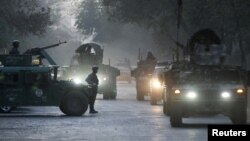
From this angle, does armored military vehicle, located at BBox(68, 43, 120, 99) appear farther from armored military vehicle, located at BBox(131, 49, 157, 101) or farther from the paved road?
the paved road

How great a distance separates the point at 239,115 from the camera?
23156 mm

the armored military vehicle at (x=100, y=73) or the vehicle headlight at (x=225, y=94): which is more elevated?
the armored military vehicle at (x=100, y=73)

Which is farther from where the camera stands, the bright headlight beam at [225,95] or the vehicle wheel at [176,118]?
the vehicle wheel at [176,118]

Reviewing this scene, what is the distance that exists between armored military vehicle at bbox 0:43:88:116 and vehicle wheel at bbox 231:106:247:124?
7274 millimetres

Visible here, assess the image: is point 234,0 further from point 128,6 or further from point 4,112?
point 128,6

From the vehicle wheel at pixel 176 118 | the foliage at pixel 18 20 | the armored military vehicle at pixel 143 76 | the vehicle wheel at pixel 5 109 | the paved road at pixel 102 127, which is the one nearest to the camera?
the paved road at pixel 102 127

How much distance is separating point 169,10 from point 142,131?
30.0 m

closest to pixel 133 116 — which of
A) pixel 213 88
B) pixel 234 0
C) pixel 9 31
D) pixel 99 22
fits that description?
pixel 213 88

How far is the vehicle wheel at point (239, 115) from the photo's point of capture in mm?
23062

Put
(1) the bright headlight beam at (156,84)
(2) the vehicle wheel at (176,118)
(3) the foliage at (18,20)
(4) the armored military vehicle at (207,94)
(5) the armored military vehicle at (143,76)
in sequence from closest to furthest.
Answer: (4) the armored military vehicle at (207,94)
(2) the vehicle wheel at (176,118)
(1) the bright headlight beam at (156,84)
(5) the armored military vehicle at (143,76)
(3) the foliage at (18,20)

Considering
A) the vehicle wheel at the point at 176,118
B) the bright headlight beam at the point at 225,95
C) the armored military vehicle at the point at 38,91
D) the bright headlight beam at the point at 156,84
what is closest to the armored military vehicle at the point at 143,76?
the bright headlight beam at the point at 156,84

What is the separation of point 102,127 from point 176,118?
1.99 metres

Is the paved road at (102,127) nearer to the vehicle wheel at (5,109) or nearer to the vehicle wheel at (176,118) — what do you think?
the vehicle wheel at (176,118)

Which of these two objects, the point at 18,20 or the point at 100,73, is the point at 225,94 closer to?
the point at 100,73
